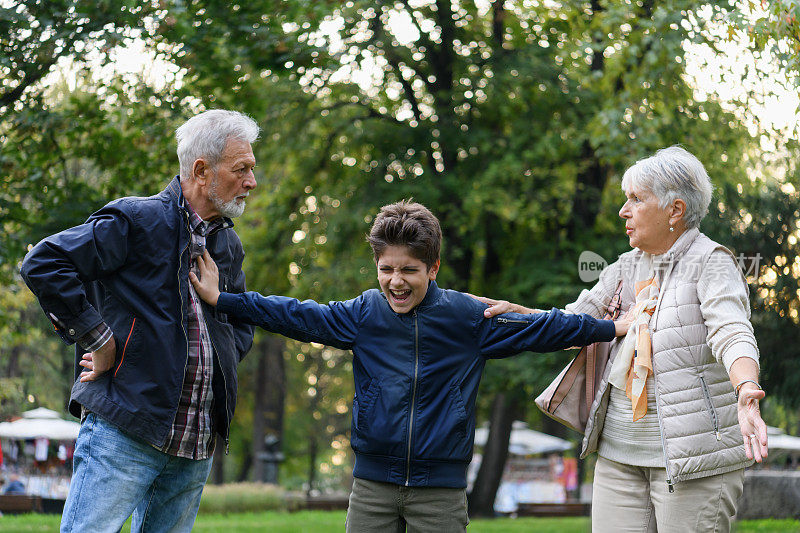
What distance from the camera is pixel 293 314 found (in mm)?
3311

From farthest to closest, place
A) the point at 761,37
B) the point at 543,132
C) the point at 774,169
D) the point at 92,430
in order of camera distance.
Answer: the point at 543,132
the point at 774,169
the point at 761,37
the point at 92,430

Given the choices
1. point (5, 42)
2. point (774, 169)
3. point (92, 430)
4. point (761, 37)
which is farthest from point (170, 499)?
point (774, 169)

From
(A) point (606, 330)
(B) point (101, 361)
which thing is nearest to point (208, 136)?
(B) point (101, 361)

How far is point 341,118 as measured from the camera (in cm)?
1441

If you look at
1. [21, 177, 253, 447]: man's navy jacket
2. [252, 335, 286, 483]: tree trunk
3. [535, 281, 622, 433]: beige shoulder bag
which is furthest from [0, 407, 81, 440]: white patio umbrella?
[535, 281, 622, 433]: beige shoulder bag

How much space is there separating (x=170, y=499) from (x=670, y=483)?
1846 mm

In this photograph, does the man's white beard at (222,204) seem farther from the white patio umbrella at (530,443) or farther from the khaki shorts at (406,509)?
the white patio umbrella at (530,443)

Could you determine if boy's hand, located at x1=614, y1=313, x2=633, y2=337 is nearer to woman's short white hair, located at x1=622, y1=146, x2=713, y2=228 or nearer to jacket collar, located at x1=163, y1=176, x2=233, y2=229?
woman's short white hair, located at x1=622, y1=146, x2=713, y2=228

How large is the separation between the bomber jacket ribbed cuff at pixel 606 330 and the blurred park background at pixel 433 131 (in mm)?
1676

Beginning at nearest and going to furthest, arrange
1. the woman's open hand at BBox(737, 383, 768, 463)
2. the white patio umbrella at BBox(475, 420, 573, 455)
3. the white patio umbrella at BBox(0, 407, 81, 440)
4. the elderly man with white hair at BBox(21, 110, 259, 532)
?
the woman's open hand at BBox(737, 383, 768, 463)
the elderly man with white hair at BBox(21, 110, 259, 532)
the white patio umbrella at BBox(0, 407, 81, 440)
the white patio umbrella at BBox(475, 420, 573, 455)

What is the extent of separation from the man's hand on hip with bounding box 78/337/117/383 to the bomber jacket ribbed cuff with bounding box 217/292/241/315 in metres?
0.46

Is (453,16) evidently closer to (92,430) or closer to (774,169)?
(774,169)

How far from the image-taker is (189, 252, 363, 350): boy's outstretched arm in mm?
3275

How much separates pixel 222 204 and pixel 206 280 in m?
0.29
